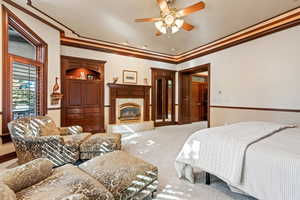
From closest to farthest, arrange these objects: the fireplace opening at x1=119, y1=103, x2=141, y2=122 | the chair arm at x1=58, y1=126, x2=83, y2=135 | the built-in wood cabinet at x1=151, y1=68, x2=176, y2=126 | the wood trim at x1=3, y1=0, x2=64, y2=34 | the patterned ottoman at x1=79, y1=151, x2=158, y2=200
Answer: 1. the patterned ottoman at x1=79, y1=151, x2=158, y2=200
2. the wood trim at x1=3, y1=0, x2=64, y2=34
3. the chair arm at x1=58, y1=126, x2=83, y2=135
4. the fireplace opening at x1=119, y1=103, x2=141, y2=122
5. the built-in wood cabinet at x1=151, y1=68, x2=176, y2=126

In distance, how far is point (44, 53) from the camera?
3906mm

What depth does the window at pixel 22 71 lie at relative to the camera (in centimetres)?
295

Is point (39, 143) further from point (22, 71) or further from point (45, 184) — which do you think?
point (22, 71)

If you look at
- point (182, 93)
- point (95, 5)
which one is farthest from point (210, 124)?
point (95, 5)

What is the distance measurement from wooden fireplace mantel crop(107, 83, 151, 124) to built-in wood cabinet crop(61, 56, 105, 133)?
0.30 metres

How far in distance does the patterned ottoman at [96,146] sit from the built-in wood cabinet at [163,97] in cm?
366

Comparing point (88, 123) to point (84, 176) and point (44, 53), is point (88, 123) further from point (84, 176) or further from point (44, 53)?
point (84, 176)

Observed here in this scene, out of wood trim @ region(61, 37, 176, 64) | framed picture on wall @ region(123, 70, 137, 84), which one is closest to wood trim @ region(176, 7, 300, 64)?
wood trim @ region(61, 37, 176, 64)

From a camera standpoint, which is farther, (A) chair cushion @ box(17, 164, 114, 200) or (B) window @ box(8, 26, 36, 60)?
(B) window @ box(8, 26, 36, 60)

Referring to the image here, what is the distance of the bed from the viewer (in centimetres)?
135

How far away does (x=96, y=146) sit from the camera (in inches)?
109

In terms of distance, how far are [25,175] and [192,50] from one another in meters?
5.89

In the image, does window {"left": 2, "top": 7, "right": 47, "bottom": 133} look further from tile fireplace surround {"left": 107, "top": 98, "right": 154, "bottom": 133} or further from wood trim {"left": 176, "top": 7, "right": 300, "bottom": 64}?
wood trim {"left": 176, "top": 7, "right": 300, "bottom": 64}

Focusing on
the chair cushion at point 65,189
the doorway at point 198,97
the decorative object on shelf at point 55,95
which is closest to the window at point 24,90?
the decorative object on shelf at point 55,95
